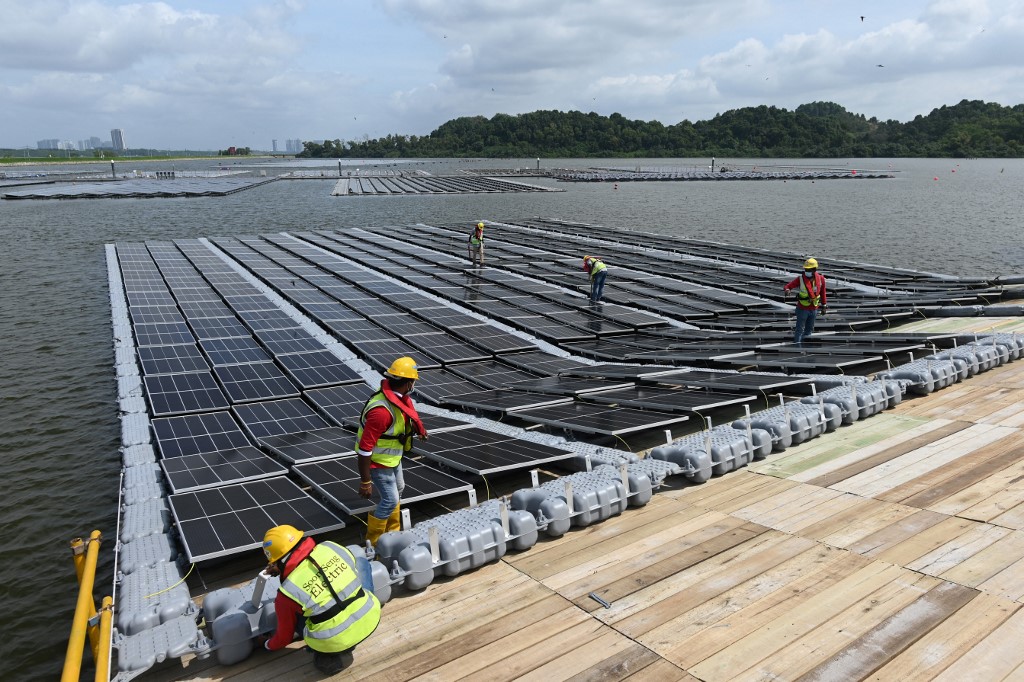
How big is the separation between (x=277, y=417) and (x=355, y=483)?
20.5ft

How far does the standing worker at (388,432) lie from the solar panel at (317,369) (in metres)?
10.9

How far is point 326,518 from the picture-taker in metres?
10.4

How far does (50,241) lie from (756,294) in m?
57.3

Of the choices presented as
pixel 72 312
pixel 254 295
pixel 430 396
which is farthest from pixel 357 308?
pixel 72 312

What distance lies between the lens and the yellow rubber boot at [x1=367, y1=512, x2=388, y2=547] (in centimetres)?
941

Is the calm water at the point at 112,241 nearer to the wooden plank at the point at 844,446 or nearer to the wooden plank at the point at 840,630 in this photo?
the wooden plank at the point at 840,630

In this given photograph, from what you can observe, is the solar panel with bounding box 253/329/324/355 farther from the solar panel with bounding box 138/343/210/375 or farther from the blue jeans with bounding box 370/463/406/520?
the blue jeans with bounding box 370/463/406/520

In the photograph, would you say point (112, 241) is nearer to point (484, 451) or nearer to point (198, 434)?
point (198, 434)

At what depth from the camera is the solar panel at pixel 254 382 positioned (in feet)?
61.0

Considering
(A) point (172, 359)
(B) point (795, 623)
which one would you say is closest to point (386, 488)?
(B) point (795, 623)

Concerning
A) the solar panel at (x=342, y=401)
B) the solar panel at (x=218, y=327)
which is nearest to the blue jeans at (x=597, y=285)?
the solar panel at (x=342, y=401)

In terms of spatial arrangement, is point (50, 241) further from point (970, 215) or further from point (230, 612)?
point (970, 215)

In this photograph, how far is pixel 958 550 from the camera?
8.84 metres

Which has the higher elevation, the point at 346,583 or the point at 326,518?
the point at 346,583
